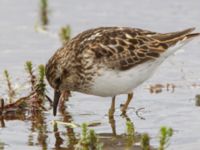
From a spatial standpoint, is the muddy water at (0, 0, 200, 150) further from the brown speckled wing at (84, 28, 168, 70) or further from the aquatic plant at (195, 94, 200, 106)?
the brown speckled wing at (84, 28, 168, 70)

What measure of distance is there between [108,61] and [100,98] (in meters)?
1.16

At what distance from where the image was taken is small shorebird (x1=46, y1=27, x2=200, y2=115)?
9.96 m

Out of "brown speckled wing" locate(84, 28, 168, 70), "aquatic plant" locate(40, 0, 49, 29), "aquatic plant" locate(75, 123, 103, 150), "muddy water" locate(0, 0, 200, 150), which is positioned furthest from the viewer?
"aquatic plant" locate(40, 0, 49, 29)

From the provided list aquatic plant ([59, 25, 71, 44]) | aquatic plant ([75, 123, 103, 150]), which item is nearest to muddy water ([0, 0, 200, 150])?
aquatic plant ([59, 25, 71, 44])

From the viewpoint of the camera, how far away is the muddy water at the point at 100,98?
930 centimetres

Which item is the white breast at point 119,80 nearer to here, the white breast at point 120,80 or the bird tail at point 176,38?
the white breast at point 120,80

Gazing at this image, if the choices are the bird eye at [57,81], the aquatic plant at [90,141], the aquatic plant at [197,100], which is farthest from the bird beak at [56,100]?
the aquatic plant at [90,141]

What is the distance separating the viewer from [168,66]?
12.2 metres

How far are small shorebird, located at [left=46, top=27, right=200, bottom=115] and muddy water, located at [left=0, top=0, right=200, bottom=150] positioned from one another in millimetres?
393

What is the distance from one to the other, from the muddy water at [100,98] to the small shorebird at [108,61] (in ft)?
1.29

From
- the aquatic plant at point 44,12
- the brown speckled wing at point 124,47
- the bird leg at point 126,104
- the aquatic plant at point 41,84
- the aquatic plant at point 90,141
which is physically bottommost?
the aquatic plant at point 90,141

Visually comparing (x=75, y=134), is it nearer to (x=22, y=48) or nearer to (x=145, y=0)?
(x=22, y=48)

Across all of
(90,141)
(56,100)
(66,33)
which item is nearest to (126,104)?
(56,100)

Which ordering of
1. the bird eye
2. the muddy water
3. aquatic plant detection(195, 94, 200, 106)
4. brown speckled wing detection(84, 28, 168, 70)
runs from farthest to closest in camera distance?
aquatic plant detection(195, 94, 200, 106) < the bird eye < brown speckled wing detection(84, 28, 168, 70) < the muddy water
